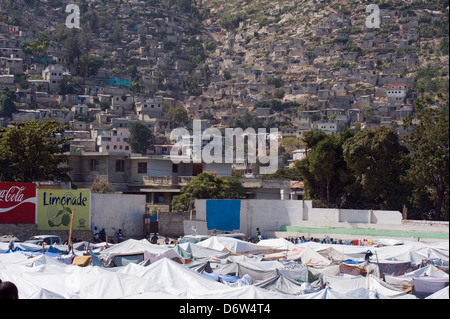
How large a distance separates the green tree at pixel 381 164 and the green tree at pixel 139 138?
53.4m

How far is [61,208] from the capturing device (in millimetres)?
24172

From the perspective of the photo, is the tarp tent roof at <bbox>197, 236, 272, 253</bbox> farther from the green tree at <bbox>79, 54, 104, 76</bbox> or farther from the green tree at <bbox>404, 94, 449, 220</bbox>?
the green tree at <bbox>79, 54, 104, 76</bbox>

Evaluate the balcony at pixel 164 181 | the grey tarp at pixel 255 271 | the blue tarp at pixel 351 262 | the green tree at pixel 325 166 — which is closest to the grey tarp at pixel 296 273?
the grey tarp at pixel 255 271

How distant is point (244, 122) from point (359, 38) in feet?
117

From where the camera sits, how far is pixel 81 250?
66.1ft

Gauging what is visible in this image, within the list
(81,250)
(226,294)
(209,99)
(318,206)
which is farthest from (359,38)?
(226,294)

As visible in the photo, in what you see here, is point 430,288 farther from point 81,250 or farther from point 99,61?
point 99,61

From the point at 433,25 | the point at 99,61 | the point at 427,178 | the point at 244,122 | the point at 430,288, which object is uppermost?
the point at 433,25

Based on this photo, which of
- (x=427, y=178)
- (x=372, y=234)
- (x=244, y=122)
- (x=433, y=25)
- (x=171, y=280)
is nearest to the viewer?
(x=171, y=280)

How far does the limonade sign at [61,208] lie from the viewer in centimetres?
2381

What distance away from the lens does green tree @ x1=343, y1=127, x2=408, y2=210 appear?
26.8 metres

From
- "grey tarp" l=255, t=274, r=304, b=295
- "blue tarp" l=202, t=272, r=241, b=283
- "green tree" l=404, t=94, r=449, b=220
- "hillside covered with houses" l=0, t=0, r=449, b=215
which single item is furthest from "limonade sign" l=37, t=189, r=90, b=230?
"hillside covered with houses" l=0, t=0, r=449, b=215

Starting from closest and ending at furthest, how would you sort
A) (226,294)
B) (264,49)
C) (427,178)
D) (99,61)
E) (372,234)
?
(226,294) → (427,178) → (372,234) → (99,61) → (264,49)

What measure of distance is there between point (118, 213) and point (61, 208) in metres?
2.73
